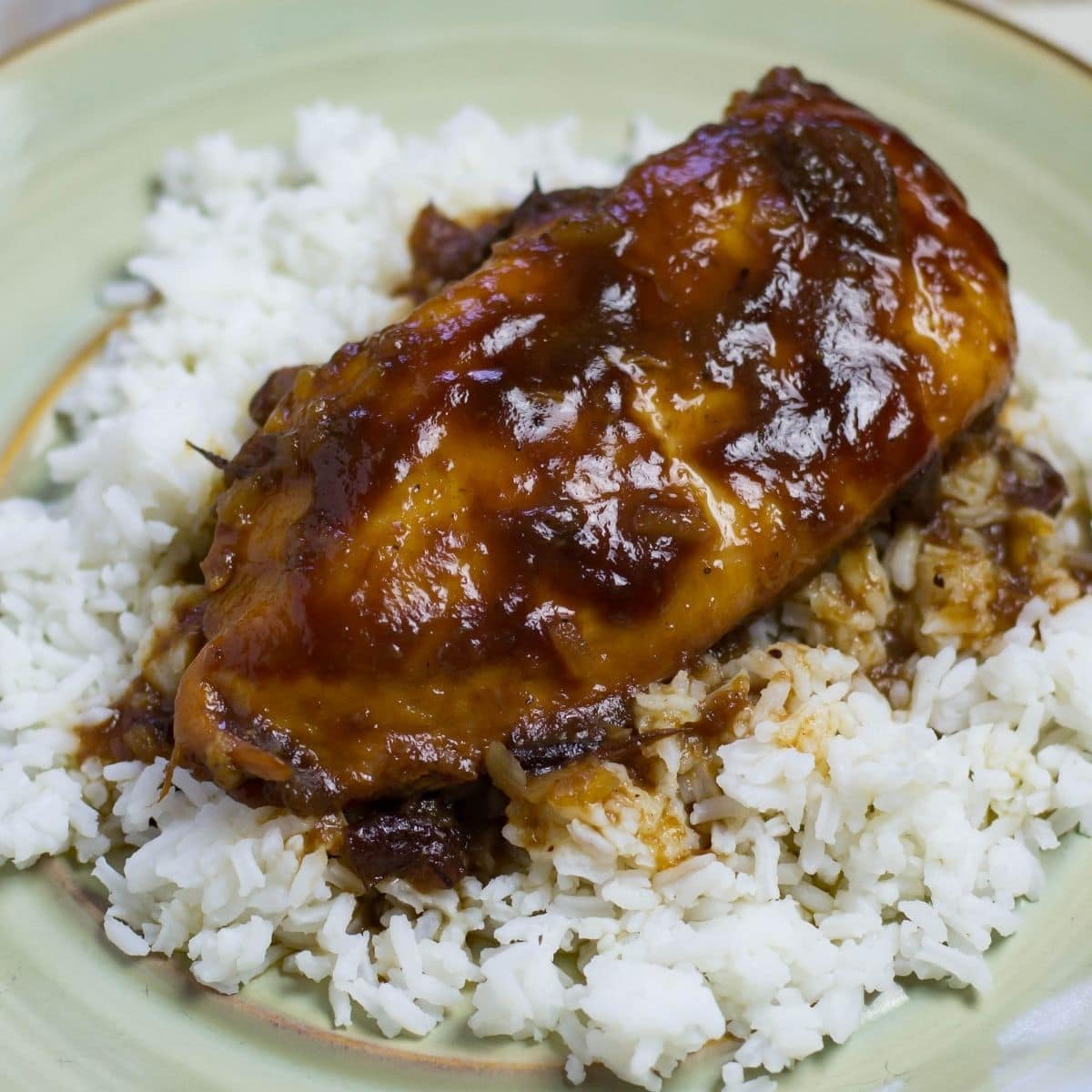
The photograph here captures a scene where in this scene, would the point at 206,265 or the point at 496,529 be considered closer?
the point at 496,529

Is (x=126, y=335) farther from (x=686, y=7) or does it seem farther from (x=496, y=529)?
(x=686, y=7)

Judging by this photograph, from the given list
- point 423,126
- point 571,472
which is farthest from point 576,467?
point 423,126

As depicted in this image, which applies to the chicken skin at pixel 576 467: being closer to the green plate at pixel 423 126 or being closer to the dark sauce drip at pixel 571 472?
the dark sauce drip at pixel 571 472

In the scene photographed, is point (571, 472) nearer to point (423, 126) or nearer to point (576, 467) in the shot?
point (576, 467)

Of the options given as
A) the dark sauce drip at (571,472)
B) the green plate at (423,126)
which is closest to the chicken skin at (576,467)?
the dark sauce drip at (571,472)

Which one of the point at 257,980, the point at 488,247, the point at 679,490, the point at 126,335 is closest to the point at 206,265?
the point at 126,335
